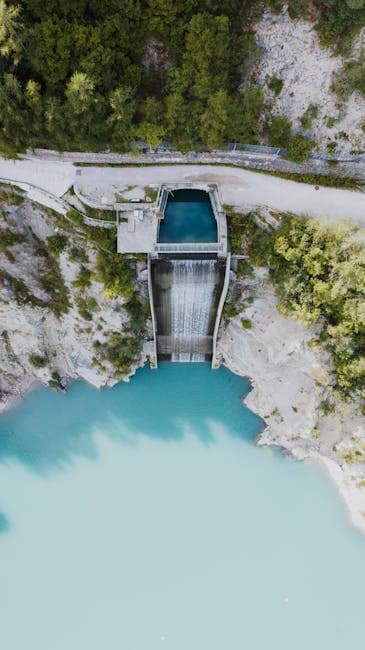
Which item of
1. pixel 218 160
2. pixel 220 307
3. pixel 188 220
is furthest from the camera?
pixel 220 307

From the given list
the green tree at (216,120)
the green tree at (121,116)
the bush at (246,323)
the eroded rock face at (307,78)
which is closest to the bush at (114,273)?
→ the green tree at (121,116)

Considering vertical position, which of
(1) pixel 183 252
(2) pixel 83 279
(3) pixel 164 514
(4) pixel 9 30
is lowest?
(3) pixel 164 514

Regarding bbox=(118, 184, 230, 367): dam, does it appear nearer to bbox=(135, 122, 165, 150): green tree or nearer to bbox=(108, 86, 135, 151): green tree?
A: bbox=(135, 122, 165, 150): green tree

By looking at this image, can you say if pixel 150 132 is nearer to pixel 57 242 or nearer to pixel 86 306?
pixel 57 242

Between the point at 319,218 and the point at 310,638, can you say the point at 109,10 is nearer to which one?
the point at 319,218

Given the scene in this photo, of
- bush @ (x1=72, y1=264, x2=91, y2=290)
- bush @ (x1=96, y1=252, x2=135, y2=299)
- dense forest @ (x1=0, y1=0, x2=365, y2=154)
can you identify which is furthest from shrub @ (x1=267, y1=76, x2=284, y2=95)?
bush @ (x1=72, y1=264, x2=91, y2=290)

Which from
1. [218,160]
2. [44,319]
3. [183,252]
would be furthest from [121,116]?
[44,319]

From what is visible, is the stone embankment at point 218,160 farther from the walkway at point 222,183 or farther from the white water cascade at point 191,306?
the white water cascade at point 191,306

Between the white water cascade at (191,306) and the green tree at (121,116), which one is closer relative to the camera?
the green tree at (121,116)
